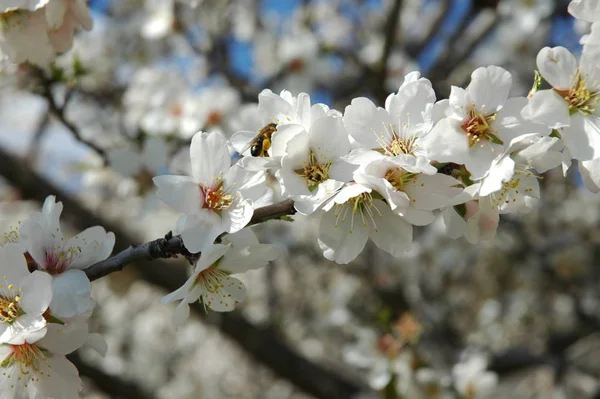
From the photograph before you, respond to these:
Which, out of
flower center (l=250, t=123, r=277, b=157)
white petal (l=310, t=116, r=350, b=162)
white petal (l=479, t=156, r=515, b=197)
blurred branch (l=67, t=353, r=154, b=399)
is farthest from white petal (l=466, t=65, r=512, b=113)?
blurred branch (l=67, t=353, r=154, b=399)

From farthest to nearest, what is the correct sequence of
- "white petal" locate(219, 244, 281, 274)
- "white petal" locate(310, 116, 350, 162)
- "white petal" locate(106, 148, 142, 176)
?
"white petal" locate(106, 148, 142, 176) < "white petal" locate(219, 244, 281, 274) < "white petal" locate(310, 116, 350, 162)

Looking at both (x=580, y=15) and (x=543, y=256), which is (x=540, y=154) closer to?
(x=580, y=15)

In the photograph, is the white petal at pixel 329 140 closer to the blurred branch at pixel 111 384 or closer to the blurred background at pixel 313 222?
the blurred background at pixel 313 222

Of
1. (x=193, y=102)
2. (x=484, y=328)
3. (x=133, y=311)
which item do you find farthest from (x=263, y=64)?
(x=133, y=311)

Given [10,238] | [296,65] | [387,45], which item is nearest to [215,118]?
[296,65]

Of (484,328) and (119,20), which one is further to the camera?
(484,328)

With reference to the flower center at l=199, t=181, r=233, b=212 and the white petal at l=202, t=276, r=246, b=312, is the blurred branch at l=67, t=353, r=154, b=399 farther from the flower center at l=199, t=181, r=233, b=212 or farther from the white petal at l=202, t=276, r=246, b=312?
the flower center at l=199, t=181, r=233, b=212
